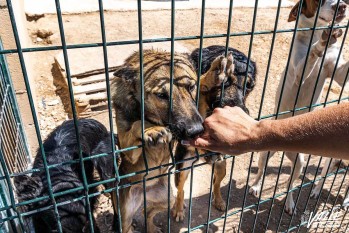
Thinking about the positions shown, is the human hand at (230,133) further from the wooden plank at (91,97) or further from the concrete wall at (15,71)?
the wooden plank at (91,97)

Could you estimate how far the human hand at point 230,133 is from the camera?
163cm

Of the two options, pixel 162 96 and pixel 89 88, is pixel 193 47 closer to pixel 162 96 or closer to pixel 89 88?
pixel 89 88

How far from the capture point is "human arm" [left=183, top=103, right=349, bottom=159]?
1433 mm

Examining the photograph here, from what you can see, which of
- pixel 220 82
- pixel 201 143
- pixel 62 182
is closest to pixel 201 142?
pixel 201 143

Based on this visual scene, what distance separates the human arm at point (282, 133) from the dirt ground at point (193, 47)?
15.6 inches

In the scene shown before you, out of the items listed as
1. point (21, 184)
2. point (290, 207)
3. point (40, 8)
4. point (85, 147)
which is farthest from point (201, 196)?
point (40, 8)

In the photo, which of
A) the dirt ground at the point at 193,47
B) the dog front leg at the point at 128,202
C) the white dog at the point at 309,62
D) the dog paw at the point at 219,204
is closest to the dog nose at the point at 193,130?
the dirt ground at the point at 193,47

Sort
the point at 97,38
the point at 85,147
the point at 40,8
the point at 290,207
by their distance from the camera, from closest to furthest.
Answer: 1. the point at 85,147
2. the point at 290,207
3. the point at 97,38
4. the point at 40,8

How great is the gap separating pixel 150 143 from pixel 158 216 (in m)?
2.05

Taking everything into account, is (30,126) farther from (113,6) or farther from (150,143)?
(113,6)

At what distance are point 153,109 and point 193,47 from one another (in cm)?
571

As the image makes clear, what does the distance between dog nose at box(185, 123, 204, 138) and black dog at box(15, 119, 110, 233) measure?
4.26ft

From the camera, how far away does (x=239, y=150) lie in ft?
5.44

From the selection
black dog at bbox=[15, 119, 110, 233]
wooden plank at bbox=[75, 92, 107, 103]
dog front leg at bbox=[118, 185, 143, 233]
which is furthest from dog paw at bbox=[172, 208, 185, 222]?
wooden plank at bbox=[75, 92, 107, 103]
